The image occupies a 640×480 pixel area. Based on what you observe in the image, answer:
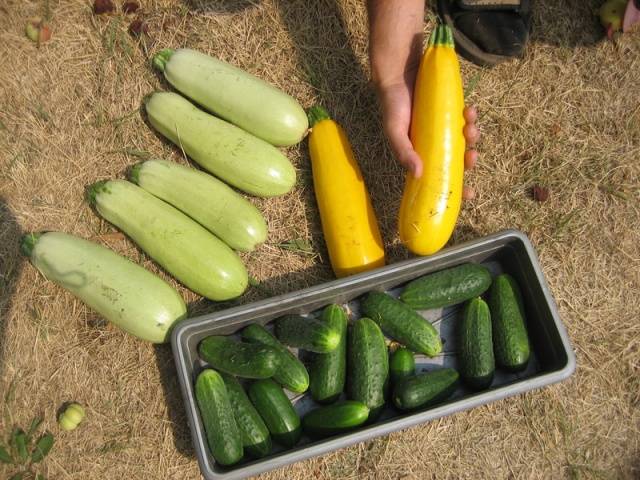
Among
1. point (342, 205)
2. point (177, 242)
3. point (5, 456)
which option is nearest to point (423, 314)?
point (342, 205)

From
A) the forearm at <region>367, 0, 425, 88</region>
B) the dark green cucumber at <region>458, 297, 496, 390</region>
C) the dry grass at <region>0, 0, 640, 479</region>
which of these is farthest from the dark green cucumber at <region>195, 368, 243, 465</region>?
the forearm at <region>367, 0, 425, 88</region>

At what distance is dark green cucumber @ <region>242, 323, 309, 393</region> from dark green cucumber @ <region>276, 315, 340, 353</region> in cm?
5

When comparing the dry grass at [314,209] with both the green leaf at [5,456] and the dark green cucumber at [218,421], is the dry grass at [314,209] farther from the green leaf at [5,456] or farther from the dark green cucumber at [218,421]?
the dark green cucumber at [218,421]

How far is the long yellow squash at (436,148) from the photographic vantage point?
92.5 inches

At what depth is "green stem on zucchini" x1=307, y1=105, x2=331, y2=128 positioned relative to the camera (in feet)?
9.33

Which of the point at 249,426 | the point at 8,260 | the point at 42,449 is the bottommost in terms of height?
the point at 42,449

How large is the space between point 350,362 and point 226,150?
119cm

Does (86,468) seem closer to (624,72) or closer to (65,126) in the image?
(65,126)

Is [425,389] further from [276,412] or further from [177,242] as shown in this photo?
[177,242]

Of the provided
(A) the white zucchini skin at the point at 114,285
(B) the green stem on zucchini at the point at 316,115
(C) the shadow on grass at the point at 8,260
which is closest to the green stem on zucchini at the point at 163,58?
(B) the green stem on zucchini at the point at 316,115

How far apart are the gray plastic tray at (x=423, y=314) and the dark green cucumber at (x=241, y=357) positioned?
9cm

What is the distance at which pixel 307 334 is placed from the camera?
2445 millimetres

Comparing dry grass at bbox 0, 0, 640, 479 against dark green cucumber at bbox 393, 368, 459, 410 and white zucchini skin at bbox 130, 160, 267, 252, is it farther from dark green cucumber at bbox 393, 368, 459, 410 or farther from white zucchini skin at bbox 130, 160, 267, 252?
dark green cucumber at bbox 393, 368, 459, 410

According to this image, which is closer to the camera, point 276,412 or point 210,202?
point 276,412
